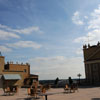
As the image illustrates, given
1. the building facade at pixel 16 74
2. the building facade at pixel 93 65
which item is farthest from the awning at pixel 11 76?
the building facade at pixel 93 65

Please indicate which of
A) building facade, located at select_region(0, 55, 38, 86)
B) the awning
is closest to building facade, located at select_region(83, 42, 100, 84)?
building facade, located at select_region(0, 55, 38, 86)

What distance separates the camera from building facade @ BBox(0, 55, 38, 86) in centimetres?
4175

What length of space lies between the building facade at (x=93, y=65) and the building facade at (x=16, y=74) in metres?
15.5

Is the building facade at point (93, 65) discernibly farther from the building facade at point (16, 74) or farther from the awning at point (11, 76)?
the awning at point (11, 76)

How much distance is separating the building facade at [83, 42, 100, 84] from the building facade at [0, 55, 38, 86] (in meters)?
15.5

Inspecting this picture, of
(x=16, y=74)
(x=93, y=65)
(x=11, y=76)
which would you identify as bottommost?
(x=11, y=76)

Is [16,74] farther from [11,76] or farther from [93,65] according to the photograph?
[93,65]

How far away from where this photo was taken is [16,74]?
44.9 metres

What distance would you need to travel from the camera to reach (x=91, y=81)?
44562 millimetres

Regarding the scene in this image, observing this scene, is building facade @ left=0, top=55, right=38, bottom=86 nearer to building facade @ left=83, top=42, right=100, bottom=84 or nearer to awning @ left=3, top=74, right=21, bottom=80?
awning @ left=3, top=74, right=21, bottom=80

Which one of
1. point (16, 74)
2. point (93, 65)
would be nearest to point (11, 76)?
point (16, 74)

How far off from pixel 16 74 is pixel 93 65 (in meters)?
19.9

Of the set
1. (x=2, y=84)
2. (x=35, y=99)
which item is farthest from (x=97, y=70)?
(x=35, y=99)

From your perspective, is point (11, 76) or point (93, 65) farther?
point (93, 65)
